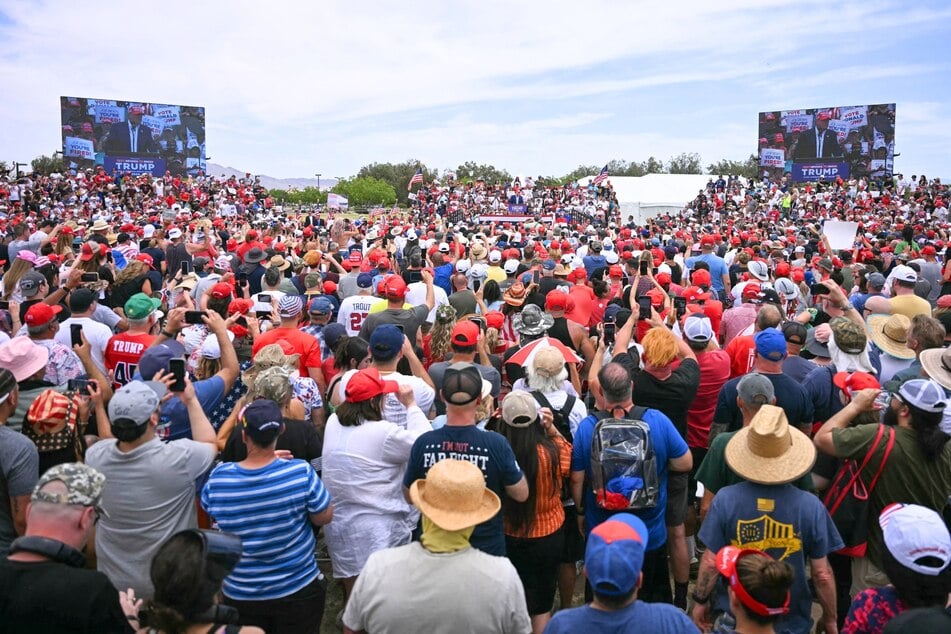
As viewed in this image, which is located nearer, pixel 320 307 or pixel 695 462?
pixel 695 462

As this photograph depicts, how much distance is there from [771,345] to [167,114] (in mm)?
54071

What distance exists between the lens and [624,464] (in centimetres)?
377

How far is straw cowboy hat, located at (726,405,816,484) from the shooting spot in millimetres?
3232

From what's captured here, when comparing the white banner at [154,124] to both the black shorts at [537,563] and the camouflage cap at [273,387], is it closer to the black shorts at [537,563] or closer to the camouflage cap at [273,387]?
the camouflage cap at [273,387]

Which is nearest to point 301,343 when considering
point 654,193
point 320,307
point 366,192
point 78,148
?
point 320,307

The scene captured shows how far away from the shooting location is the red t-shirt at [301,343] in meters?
5.50

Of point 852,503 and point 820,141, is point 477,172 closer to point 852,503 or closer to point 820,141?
point 820,141

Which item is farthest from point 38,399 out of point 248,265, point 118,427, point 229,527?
point 248,265

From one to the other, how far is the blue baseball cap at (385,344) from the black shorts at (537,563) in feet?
A: 4.28

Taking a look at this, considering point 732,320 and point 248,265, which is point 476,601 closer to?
point 732,320

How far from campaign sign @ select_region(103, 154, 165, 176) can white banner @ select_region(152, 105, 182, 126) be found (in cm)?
283

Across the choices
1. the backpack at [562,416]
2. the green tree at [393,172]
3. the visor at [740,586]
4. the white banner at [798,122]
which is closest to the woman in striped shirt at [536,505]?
the backpack at [562,416]

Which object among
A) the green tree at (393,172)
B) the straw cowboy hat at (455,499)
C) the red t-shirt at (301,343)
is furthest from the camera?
the green tree at (393,172)

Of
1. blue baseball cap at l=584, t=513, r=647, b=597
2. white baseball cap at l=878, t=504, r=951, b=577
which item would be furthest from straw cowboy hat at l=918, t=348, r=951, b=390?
blue baseball cap at l=584, t=513, r=647, b=597
